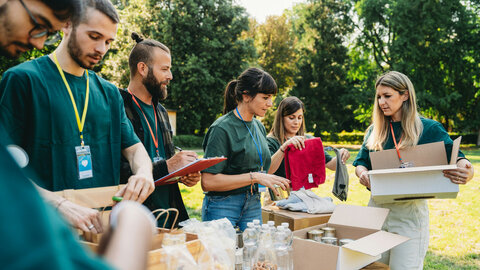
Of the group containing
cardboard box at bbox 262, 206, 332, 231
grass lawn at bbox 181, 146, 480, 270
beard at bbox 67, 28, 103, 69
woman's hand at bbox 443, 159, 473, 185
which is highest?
beard at bbox 67, 28, 103, 69

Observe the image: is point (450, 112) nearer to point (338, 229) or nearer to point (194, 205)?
point (194, 205)

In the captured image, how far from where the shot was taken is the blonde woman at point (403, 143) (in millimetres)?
2703

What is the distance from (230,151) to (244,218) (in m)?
0.57

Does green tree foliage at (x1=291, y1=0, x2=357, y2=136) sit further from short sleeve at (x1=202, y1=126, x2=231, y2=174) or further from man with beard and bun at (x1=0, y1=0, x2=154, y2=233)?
man with beard and bun at (x1=0, y1=0, x2=154, y2=233)

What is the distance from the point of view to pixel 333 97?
27922 millimetres

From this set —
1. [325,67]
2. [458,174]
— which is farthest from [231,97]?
[325,67]

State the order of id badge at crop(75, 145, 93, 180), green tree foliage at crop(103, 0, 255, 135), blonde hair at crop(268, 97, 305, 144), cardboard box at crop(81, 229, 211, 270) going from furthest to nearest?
green tree foliage at crop(103, 0, 255, 135)
blonde hair at crop(268, 97, 305, 144)
id badge at crop(75, 145, 93, 180)
cardboard box at crop(81, 229, 211, 270)

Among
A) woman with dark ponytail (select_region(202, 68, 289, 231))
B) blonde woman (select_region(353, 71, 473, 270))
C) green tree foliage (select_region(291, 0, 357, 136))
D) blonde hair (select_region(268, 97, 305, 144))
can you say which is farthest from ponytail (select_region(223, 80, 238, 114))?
green tree foliage (select_region(291, 0, 357, 136))

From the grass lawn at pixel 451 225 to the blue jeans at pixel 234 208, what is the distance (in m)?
3.21

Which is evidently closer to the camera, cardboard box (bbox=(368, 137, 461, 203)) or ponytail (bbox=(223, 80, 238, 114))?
cardboard box (bbox=(368, 137, 461, 203))

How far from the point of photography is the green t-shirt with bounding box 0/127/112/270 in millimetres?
396

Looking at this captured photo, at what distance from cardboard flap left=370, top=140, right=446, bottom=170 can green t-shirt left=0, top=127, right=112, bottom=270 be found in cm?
272

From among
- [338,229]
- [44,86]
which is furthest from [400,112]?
[44,86]

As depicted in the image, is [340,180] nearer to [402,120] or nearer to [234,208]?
[402,120]
